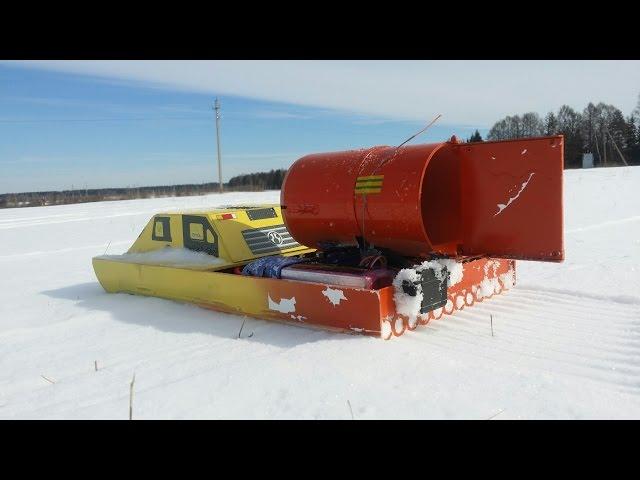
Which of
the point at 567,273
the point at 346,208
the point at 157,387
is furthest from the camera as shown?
the point at 567,273

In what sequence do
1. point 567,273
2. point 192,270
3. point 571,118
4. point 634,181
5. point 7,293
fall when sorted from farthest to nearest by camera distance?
point 571,118
point 634,181
point 7,293
point 567,273
point 192,270

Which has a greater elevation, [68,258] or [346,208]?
[346,208]

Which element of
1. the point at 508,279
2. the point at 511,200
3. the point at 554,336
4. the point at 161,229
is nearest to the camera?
the point at 554,336

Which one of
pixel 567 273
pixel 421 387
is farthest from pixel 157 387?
pixel 567 273

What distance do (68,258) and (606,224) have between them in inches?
466

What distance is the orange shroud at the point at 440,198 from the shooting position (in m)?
4.97

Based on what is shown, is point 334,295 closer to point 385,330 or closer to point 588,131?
point 385,330

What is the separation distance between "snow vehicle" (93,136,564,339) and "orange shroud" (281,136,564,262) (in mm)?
10

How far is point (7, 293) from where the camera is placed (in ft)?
26.9

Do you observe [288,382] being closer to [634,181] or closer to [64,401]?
[64,401]

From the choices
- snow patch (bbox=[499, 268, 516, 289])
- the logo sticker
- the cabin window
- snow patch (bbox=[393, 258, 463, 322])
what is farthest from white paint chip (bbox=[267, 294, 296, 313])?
snow patch (bbox=[499, 268, 516, 289])

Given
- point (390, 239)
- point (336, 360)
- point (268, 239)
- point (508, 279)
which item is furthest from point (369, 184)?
point (508, 279)

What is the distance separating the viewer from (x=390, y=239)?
17.9ft

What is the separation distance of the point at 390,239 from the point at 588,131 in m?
45.0
